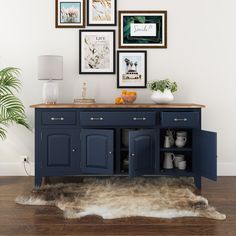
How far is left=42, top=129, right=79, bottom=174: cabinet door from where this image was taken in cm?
364

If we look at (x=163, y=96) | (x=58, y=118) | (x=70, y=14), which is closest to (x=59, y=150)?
(x=58, y=118)

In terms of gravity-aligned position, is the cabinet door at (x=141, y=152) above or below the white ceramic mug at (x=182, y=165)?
above

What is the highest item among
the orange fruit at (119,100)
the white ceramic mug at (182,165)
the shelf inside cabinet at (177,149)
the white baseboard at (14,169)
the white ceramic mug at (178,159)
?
the orange fruit at (119,100)

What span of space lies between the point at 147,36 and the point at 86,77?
35.0 inches

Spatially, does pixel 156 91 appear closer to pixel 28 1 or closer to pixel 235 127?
pixel 235 127

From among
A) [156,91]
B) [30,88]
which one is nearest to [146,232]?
[156,91]

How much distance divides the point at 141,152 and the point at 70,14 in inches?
74.1

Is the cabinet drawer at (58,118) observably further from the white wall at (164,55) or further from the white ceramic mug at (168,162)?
the white ceramic mug at (168,162)

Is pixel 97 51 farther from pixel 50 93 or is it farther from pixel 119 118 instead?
pixel 119 118

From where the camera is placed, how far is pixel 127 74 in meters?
4.18

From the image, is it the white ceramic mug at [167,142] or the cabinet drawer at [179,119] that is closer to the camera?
the cabinet drawer at [179,119]

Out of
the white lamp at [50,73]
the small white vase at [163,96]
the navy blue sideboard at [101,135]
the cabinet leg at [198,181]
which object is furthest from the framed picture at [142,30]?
the cabinet leg at [198,181]

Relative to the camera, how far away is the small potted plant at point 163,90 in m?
3.80

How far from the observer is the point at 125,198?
3.20 meters
